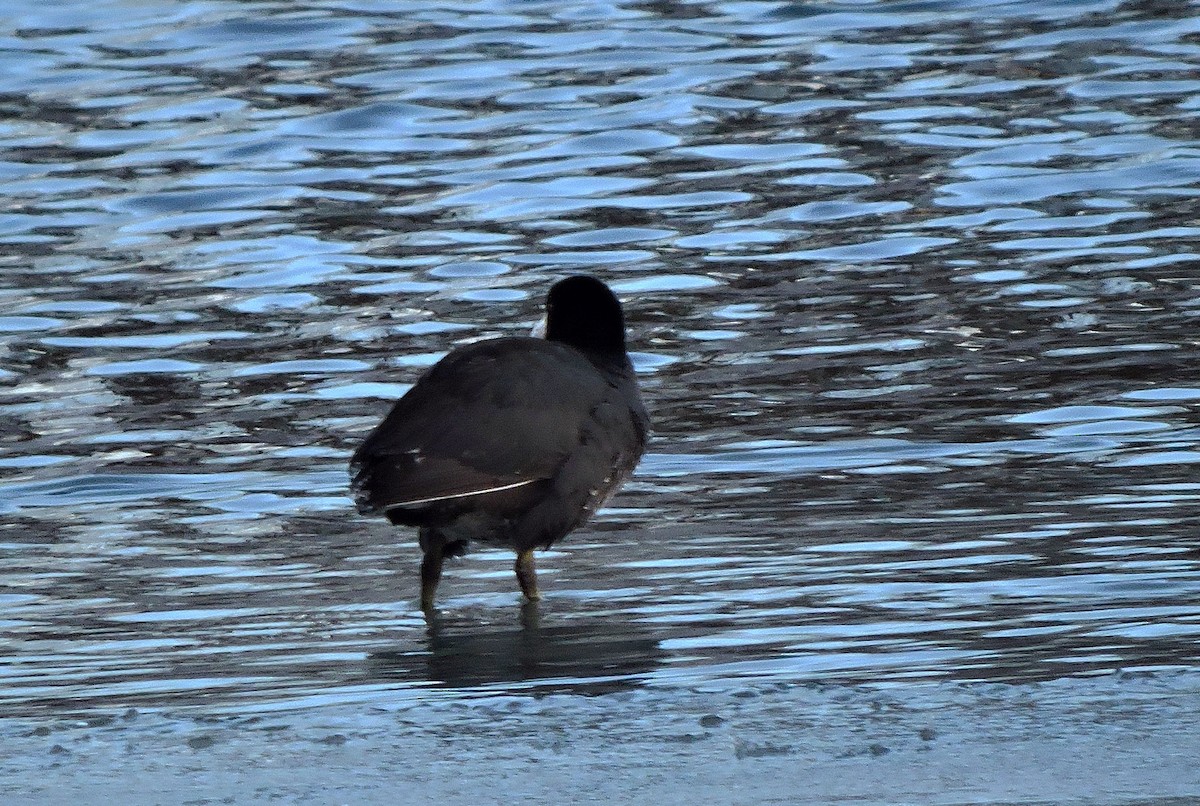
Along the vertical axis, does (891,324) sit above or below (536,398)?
below

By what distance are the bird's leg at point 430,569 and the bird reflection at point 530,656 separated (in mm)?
207

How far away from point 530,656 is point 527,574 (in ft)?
2.87

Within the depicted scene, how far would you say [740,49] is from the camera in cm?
1784

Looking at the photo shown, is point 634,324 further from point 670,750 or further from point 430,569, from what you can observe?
point 670,750

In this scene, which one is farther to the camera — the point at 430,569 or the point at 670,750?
the point at 430,569

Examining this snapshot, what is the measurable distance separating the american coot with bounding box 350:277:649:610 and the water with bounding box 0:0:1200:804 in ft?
0.89

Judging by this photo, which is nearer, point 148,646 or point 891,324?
point 148,646

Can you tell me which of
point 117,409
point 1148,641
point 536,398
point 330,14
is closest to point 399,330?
point 117,409

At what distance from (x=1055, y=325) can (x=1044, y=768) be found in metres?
6.45

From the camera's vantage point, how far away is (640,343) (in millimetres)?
10930

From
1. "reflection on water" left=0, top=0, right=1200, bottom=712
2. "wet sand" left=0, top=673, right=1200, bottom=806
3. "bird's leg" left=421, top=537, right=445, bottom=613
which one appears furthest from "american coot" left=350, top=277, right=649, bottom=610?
"wet sand" left=0, top=673, right=1200, bottom=806

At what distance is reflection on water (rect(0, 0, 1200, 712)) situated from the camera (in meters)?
6.28

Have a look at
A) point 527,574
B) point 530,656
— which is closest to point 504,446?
point 527,574

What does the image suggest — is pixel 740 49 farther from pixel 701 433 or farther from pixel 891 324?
pixel 701 433
